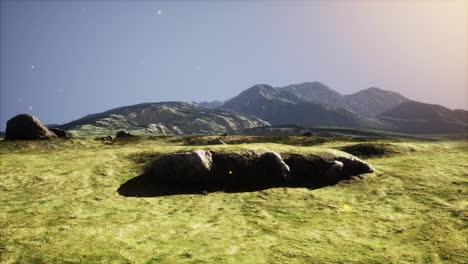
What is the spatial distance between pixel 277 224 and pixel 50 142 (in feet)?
149

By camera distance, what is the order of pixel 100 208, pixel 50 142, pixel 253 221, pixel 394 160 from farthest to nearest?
pixel 50 142 → pixel 394 160 → pixel 100 208 → pixel 253 221

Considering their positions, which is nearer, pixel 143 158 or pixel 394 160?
pixel 143 158

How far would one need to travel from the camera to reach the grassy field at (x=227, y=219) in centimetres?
1421

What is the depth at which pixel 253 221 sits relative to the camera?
2023 cm

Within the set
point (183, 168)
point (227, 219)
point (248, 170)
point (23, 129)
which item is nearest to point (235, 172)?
point (248, 170)

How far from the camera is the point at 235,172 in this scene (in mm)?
30766

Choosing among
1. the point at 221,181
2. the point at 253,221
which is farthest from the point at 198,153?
the point at 253,221

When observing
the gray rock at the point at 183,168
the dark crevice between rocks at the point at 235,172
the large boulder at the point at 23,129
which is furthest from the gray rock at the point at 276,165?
the large boulder at the point at 23,129

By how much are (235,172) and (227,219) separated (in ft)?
33.7

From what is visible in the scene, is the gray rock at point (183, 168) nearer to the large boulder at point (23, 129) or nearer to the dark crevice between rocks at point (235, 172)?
the dark crevice between rocks at point (235, 172)

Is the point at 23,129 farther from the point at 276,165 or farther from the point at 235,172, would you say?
the point at 276,165

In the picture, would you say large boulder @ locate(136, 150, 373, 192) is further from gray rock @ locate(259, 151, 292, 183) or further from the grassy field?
the grassy field

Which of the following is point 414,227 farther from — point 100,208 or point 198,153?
point 100,208

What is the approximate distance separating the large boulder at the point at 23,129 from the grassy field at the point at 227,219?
778 inches
